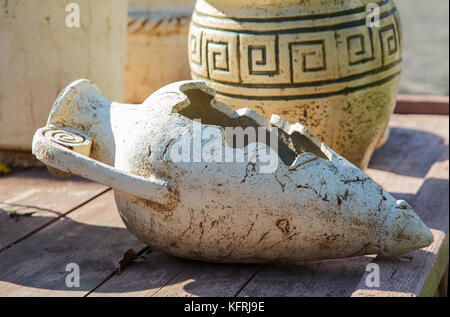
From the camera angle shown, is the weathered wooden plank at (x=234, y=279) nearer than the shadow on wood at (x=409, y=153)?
Yes

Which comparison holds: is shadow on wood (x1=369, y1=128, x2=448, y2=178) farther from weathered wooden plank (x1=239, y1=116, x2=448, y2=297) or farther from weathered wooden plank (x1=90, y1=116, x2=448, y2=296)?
weathered wooden plank (x1=90, y1=116, x2=448, y2=296)

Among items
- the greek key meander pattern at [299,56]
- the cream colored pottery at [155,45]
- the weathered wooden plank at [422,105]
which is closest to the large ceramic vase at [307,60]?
the greek key meander pattern at [299,56]

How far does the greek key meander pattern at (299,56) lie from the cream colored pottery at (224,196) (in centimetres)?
47

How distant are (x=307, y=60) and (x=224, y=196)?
746 mm

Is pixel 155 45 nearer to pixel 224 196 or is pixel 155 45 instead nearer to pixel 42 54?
pixel 42 54

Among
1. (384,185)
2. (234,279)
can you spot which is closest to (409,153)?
(384,185)

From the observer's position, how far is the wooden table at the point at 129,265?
6.69ft

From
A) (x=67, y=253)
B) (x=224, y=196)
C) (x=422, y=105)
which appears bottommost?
(x=67, y=253)

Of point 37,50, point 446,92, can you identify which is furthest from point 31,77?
point 446,92

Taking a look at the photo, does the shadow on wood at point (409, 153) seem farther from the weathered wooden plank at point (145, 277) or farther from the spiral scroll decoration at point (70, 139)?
the spiral scroll decoration at point (70, 139)

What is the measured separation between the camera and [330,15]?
2.50 m

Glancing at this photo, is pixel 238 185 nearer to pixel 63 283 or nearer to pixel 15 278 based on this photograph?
pixel 63 283

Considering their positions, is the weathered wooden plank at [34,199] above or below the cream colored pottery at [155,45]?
below

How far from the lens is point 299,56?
251 centimetres
